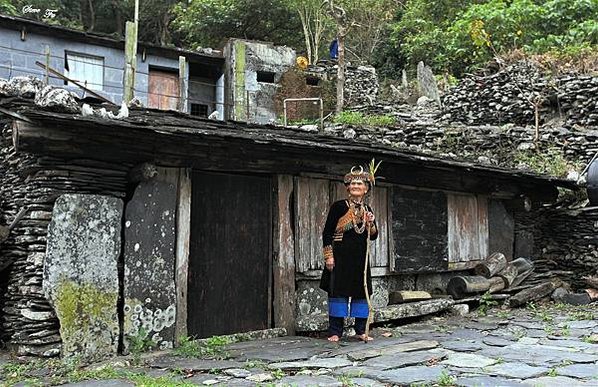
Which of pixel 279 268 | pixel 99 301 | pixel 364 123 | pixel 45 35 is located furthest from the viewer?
pixel 45 35

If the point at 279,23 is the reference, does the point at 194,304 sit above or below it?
below

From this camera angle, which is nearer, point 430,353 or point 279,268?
point 430,353

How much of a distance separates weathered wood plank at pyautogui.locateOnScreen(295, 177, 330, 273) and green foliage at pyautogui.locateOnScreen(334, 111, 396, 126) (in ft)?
24.7

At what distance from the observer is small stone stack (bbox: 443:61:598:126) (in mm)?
14211

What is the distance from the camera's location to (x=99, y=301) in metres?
5.51

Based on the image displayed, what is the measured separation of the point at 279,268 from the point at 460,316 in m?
3.14

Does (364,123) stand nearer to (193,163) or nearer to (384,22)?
(193,163)

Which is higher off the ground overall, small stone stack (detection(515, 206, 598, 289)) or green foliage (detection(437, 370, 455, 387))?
small stone stack (detection(515, 206, 598, 289))

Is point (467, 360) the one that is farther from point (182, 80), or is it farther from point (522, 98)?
point (182, 80)

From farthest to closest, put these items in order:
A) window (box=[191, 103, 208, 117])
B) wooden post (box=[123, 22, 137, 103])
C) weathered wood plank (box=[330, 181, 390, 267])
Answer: window (box=[191, 103, 208, 117]) < wooden post (box=[123, 22, 137, 103]) < weathered wood plank (box=[330, 181, 390, 267])

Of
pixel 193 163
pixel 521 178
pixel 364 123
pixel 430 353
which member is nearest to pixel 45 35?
pixel 364 123

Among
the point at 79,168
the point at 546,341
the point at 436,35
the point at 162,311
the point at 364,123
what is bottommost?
the point at 546,341

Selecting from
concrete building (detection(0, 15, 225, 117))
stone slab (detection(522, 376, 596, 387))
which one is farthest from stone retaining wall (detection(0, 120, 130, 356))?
concrete building (detection(0, 15, 225, 117))

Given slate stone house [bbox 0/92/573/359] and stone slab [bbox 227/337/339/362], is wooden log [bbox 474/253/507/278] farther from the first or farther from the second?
stone slab [bbox 227/337/339/362]
